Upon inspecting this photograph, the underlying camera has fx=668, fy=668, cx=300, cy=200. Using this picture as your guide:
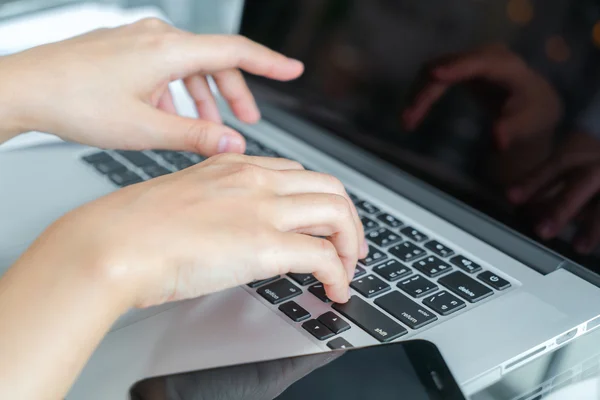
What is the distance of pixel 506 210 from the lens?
613 millimetres

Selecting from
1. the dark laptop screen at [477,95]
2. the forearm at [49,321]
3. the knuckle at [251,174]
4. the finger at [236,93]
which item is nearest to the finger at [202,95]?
the finger at [236,93]

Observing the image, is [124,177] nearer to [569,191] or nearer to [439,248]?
[439,248]

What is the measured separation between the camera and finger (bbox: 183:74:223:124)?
27.7 inches

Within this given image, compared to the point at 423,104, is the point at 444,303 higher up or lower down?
lower down

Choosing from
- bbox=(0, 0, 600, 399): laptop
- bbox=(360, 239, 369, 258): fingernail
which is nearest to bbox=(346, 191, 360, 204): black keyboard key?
bbox=(0, 0, 600, 399): laptop

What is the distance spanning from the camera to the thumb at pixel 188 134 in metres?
0.59

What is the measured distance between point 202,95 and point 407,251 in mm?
279

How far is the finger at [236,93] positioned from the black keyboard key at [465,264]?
263 millimetres

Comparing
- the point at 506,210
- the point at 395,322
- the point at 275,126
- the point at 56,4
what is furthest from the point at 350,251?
the point at 56,4

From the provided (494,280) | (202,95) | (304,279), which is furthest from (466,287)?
(202,95)

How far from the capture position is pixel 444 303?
53cm

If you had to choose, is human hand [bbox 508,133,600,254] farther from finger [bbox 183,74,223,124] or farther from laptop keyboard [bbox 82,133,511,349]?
finger [bbox 183,74,223,124]

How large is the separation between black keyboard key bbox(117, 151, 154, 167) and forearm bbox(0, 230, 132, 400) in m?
0.34

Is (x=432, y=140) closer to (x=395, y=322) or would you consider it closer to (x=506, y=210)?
(x=506, y=210)
